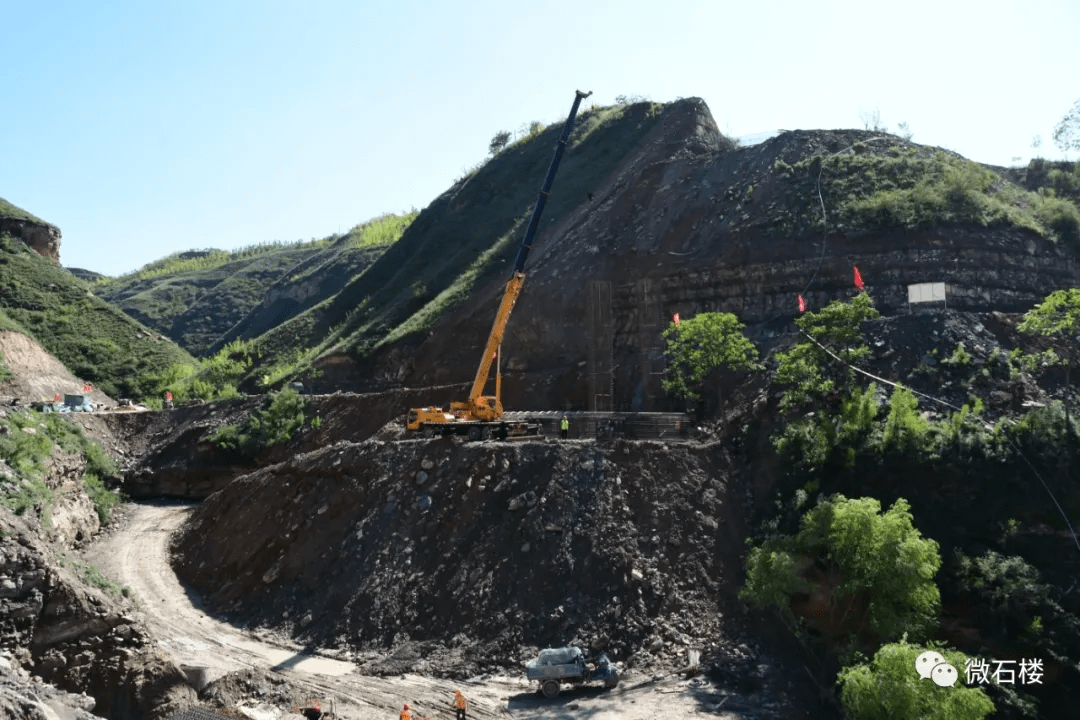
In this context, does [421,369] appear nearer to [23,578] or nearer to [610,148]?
[610,148]

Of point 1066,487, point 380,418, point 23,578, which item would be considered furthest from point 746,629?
point 380,418

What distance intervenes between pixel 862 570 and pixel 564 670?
7524 millimetres

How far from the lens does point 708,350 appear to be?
35344 mm

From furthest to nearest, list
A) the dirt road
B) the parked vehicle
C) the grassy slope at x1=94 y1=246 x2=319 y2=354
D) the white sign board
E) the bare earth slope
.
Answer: the grassy slope at x1=94 y1=246 x2=319 y2=354 → the bare earth slope → the white sign board → the parked vehicle → the dirt road

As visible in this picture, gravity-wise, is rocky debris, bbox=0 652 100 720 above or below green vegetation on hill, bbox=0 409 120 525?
below

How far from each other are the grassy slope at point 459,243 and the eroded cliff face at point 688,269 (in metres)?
2.66

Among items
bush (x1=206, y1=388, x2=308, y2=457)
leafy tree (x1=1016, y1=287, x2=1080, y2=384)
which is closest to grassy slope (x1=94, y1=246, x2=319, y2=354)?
bush (x1=206, y1=388, x2=308, y2=457)

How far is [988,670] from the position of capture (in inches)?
803

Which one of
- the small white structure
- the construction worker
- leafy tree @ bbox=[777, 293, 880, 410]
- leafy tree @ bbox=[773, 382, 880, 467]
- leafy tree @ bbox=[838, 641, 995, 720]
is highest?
the small white structure

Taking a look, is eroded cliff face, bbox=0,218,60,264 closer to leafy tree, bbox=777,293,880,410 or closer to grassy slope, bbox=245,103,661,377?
grassy slope, bbox=245,103,661,377

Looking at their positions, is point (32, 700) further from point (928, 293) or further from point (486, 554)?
point (928, 293)

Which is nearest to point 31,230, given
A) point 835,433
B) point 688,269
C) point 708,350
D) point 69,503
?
point 69,503

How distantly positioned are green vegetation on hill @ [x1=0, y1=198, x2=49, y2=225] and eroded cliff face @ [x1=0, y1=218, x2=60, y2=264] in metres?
0.34

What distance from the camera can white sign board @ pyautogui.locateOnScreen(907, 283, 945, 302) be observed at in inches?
1454
